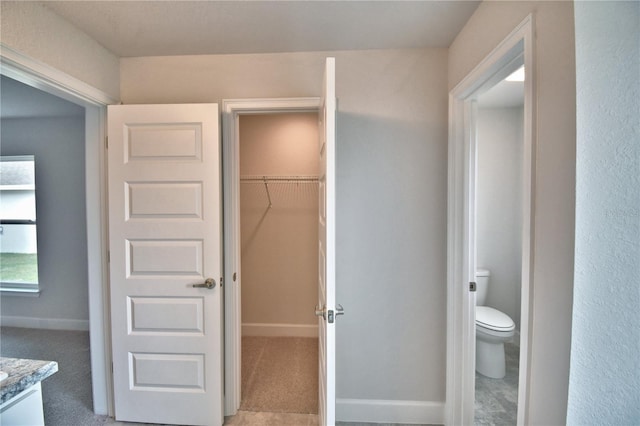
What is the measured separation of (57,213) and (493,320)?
14.9 feet

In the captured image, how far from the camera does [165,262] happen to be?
1548mm

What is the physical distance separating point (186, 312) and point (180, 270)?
264 millimetres

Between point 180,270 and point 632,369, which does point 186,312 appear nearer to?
point 180,270

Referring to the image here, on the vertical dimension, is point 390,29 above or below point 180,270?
above

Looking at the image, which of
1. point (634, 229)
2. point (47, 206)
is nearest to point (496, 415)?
point (634, 229)

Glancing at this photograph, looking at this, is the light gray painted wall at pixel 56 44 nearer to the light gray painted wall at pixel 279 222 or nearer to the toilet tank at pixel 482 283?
the light gray painted wall at pixel 279 222

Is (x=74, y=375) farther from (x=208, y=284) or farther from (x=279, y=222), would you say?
(x=279, y=222)

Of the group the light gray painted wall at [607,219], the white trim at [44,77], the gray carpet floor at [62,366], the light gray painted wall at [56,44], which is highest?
the light gray painted wall at [56,44]

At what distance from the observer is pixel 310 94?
161 cm

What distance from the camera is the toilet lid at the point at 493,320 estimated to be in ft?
6.26

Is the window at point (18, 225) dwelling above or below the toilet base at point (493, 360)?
above

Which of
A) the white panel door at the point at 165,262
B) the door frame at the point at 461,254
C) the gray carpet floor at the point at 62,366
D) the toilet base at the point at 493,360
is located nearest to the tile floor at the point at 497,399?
the toilet base at the point at 493,360

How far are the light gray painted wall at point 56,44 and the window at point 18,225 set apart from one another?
2.34m

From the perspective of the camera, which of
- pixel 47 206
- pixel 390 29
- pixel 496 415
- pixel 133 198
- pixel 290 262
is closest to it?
pixel 390 29
